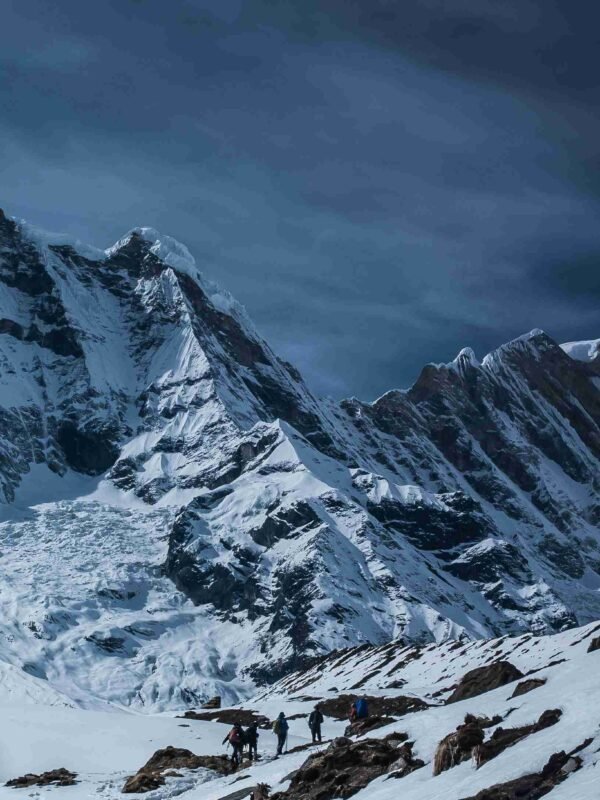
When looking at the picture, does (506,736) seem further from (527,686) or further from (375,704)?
(375,704)

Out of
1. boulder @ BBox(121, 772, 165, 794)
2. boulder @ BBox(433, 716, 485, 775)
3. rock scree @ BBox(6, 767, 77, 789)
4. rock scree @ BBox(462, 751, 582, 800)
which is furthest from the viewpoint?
rock scree @ BBox(6, 767, 77, 789)

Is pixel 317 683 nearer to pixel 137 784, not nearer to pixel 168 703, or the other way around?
pixel 168 703

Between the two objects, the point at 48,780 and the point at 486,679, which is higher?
the point at 48,780

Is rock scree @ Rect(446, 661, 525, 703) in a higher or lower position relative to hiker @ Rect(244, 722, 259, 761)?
lower

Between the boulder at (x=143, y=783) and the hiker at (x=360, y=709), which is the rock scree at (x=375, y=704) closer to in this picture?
the hiker at (x=360, y=709)

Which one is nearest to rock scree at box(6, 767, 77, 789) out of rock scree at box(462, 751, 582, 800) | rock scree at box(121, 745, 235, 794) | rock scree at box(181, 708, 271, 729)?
rock scree at box(121, 745, 235, 794)

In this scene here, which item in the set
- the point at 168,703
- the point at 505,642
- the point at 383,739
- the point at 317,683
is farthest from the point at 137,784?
the point at 168,703

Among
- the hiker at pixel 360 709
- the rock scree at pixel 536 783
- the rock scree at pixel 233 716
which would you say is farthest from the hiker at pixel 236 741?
the rock scree at pixel 233 716

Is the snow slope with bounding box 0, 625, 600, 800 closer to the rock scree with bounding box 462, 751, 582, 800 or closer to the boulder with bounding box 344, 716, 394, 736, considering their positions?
the rock scree with bounding box 462, 751, 582, 800

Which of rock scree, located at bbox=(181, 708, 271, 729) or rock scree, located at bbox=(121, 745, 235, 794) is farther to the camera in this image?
rock scree, located at bbox=(181, 708, 271, 729)

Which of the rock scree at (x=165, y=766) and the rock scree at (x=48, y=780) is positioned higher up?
the rock scree at (x=48, y=780)

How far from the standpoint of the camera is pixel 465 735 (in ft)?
110

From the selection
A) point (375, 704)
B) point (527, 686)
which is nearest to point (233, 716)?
point (375, 704)

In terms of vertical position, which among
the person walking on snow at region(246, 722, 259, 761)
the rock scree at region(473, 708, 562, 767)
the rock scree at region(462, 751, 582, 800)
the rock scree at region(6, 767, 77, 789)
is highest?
the rock scree at region(6, 767, 77, 789)
